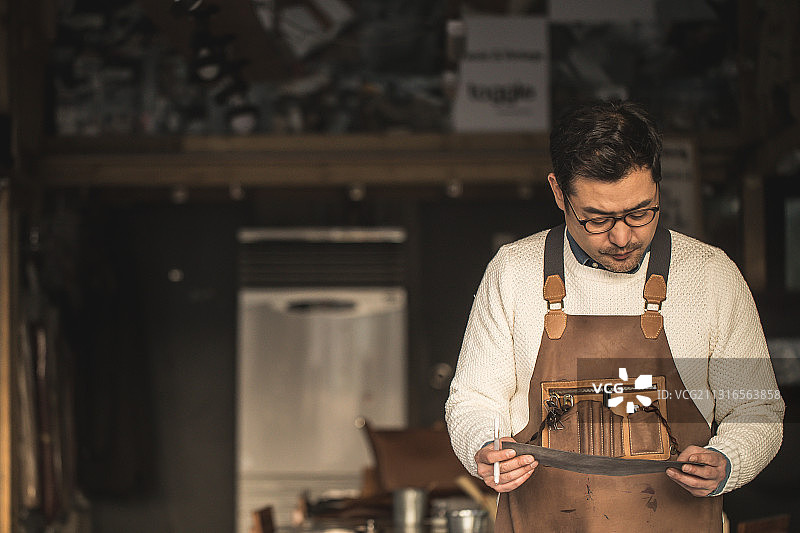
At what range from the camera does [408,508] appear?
3516 millimetres

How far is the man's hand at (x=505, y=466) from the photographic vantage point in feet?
5.79

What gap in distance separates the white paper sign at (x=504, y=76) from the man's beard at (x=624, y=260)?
2.67m

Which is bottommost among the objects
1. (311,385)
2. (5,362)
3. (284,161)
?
(311,385)

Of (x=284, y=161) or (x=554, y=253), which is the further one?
(x=284, y=161)

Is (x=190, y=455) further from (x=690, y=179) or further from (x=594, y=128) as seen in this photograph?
(x=594, y=128)

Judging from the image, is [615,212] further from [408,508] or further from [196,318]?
[196,318]

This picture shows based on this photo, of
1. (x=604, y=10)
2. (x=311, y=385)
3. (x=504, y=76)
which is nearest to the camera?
(x=604, y=10)

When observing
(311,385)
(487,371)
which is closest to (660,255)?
(487,371)

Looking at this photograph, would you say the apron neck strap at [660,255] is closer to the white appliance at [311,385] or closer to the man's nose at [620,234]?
the man's nose at [620,234]

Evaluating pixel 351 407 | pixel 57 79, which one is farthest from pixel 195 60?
pixel 351 407

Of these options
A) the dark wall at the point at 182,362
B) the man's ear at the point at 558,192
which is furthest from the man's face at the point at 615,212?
the dark wall at the point at 182,362

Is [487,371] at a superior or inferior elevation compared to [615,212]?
inferior

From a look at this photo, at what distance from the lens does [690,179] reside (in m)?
3.91

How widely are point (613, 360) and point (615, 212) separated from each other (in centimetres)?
30
